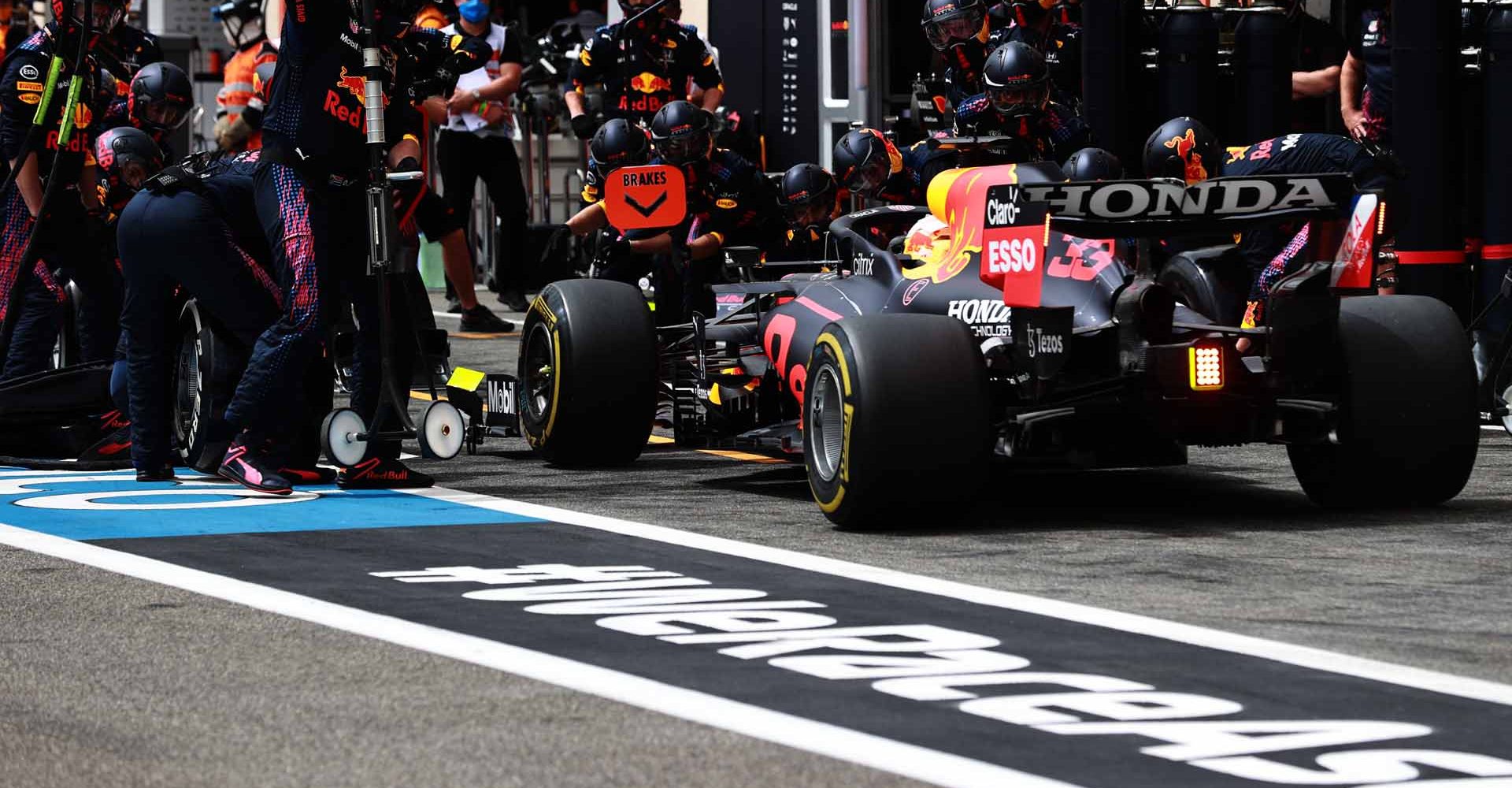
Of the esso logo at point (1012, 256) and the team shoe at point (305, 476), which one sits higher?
the esso logo at point (1012, 256)

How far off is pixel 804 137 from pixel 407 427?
8.71 m

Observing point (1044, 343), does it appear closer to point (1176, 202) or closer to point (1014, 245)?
point (1014, 245)

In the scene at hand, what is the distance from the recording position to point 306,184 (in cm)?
868

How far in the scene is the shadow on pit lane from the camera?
7723mm

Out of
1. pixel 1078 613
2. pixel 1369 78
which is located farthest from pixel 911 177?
pixel 1078 613

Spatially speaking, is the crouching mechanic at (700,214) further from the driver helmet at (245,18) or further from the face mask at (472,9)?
the driver helmet at (245,18)

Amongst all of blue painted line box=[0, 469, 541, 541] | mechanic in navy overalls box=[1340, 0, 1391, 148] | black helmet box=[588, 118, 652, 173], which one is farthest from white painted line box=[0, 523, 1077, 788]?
mechanic in navy overalls box=[1340, 0, 1391, 148]

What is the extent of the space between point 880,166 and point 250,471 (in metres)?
3.14

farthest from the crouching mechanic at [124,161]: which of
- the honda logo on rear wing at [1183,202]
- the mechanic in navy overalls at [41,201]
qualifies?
the honda logo on rear wing at [1183,202]

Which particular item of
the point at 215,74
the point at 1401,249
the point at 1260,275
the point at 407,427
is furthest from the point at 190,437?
the point at 215,74

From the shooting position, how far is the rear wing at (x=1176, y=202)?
7.46m

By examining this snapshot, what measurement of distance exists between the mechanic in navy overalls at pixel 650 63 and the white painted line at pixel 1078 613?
677cm

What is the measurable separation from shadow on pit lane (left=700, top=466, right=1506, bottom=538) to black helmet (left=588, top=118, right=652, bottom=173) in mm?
3002

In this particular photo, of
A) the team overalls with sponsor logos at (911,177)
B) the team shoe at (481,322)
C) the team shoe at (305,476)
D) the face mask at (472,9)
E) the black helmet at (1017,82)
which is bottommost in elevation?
the team shoe at (305,476)
